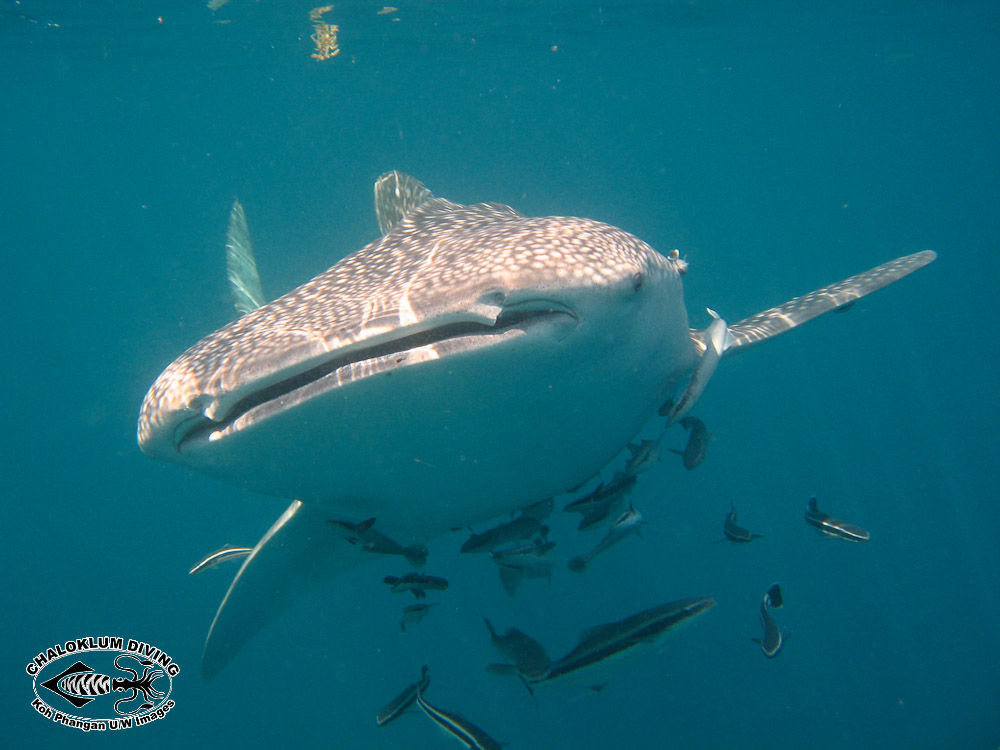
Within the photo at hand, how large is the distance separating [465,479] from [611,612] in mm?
11941

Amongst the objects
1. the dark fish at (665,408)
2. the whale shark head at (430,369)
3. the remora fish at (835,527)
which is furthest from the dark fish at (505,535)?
the remora fish at (835,527)

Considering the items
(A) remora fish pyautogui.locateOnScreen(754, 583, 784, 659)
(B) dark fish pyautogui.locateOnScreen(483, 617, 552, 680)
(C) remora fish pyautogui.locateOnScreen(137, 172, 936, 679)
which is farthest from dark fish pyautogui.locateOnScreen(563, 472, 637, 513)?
(A) remora fish pyautogui.locateOnScreen(754, 583, 784, 659)

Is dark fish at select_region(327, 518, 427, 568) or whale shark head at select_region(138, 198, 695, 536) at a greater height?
Result: whale shark head at select_region(138, 198, 695, 536)

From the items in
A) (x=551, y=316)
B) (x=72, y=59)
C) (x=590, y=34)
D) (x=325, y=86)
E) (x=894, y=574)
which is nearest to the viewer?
(x=551, y=316)

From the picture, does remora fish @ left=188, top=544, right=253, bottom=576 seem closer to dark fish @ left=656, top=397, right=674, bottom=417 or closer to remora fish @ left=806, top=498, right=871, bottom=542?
dark fish @ left=656, top=397, right=674, bottom=417

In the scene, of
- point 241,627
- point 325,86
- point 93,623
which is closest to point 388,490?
point 241,627

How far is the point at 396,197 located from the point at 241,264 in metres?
2.02

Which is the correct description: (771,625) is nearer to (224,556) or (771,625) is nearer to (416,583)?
(416,583)

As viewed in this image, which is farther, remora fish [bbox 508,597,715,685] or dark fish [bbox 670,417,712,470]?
dark fish [bbox 670,417,712,470]

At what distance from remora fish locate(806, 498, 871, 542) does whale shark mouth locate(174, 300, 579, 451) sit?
16.6 ft

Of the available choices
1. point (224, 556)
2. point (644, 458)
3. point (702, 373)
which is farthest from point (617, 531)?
point (224, 556)

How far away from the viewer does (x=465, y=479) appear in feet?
11.0

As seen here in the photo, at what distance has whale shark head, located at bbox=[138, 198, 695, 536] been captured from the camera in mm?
2039

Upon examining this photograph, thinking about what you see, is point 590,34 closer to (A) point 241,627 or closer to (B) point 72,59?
(B) point 72,59
